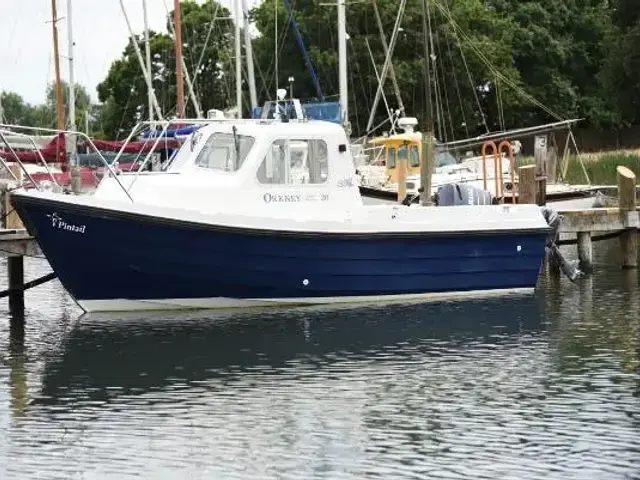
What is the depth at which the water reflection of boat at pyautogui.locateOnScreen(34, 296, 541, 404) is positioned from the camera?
1664cm

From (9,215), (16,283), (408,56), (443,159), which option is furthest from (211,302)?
(408,56)

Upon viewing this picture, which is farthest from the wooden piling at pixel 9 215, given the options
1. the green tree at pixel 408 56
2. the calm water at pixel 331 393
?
the green tree at pixel 408 56

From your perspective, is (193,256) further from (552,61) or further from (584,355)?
(552,61)

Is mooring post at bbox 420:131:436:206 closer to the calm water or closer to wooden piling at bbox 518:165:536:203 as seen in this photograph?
wooden piling at bbox 518:165:536:203

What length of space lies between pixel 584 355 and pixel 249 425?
5460 mm

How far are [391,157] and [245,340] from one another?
14.9 meters

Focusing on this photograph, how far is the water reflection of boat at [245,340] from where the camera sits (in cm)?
1664

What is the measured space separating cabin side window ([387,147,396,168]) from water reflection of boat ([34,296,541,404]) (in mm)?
11029

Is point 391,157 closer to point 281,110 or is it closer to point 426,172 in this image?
point 426,172

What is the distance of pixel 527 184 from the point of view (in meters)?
25.0

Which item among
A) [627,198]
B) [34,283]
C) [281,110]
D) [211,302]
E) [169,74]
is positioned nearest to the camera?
[211,302]

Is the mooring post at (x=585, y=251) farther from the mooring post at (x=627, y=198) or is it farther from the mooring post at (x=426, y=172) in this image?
the mooring post at (x=426, y=172)

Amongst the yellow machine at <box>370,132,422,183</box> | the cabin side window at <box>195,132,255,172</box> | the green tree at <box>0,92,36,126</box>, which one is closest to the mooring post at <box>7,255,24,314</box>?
the cabin side window at <box>195,132,255,172</box>

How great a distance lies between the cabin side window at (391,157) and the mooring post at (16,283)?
1216 centimetres
